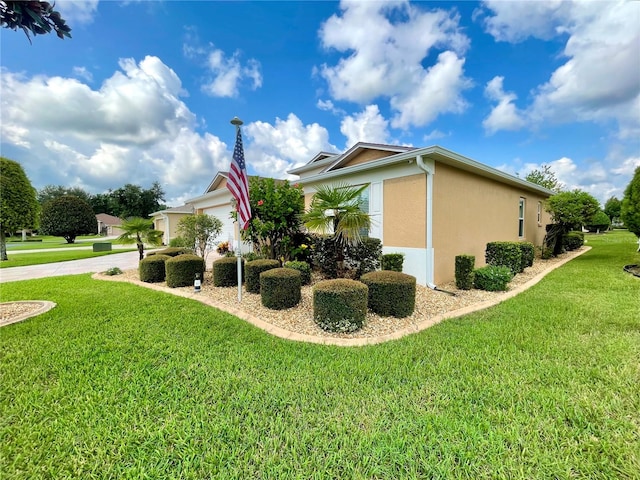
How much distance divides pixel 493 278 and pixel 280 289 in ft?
18.1

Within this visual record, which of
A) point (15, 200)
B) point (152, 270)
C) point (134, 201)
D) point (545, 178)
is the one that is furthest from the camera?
point (134, 201)

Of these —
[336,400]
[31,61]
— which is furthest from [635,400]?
[31,61]

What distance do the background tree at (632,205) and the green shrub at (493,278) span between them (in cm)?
485

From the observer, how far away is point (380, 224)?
8641mm

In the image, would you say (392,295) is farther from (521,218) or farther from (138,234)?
(521,218)

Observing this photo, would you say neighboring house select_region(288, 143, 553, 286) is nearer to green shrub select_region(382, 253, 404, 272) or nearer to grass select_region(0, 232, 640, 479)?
green shrub select_region(382, 253, 404, 272)

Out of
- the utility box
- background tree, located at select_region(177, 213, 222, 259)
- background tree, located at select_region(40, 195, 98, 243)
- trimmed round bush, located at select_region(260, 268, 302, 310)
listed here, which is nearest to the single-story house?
trimmed round bush, located at select_region(260, 268, 302, 310)

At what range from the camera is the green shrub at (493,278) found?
694 cm

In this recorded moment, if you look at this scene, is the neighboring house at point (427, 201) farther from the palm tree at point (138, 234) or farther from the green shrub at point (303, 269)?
the palm tree at point (138, 234)

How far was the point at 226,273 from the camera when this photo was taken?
25.5 feet

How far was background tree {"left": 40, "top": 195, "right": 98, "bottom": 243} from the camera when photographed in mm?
32438

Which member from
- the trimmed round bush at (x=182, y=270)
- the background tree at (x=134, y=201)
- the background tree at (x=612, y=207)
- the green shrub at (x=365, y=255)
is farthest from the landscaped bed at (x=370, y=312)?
the background tree at (x=134, y=201)

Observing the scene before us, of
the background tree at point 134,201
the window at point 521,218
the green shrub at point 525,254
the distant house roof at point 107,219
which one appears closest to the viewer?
the green shrub at point 525,254

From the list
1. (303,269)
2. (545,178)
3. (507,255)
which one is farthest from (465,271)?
(545,178)
